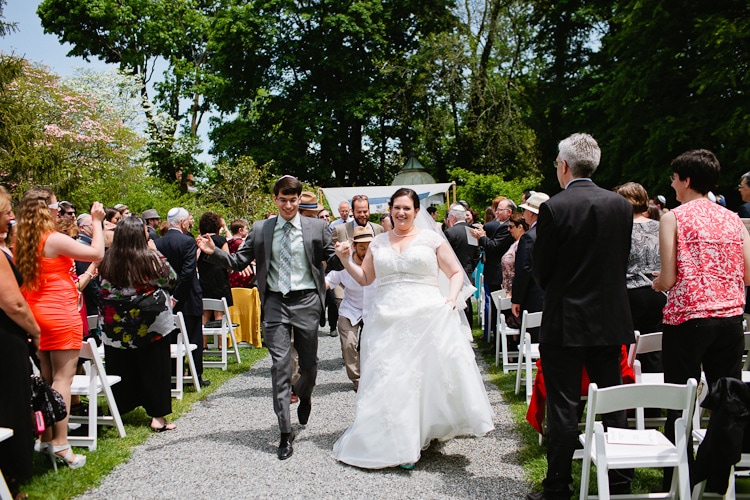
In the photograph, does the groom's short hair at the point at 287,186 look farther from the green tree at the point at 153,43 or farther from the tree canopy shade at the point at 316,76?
the green tree at the point at 153,43

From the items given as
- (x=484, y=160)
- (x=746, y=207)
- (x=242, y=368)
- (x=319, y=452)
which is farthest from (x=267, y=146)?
(x=319, y=452)

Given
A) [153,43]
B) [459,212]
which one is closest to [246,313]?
[459,212]

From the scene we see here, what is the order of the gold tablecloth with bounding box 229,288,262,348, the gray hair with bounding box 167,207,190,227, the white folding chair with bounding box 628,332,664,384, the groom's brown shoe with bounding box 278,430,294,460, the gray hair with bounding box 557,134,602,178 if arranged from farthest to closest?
the gold tablecloth with bounding box 229,288,262,348 < the gray hair with bounding box 167,207,190,227 < the groom's brown shoe with bounding box 278,430,294,460 < the white folding chair with bounding box 628,332,664,384 < the gray hair with bounding box 557,134,602,178

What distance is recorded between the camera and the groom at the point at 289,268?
5.84 meters

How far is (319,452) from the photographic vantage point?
5.68 metres

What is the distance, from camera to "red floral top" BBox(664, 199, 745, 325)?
4250mm

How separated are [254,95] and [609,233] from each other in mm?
31477

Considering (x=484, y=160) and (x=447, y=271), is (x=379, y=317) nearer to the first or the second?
(x=447, y=271)

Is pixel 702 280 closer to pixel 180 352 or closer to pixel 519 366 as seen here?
pixel 519 366

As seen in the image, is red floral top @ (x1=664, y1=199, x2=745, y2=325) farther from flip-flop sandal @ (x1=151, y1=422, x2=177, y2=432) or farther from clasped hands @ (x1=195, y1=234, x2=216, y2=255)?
flip-flop sandal @ (x1=151, y1=422, x2=177, y2=432)

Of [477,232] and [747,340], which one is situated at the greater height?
[477,232]

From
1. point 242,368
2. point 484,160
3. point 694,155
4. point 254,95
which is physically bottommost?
point 242,368

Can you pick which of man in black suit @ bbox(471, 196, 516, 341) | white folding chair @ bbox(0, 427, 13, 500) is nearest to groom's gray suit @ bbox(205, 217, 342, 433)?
white folding chair @ bbox(0, 427, 13, 500)

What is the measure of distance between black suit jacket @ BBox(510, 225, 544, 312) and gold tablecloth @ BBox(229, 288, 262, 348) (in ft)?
16.1
